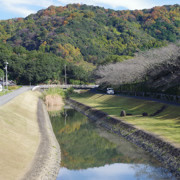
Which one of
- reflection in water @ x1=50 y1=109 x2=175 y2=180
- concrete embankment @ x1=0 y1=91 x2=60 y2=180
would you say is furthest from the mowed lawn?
concrete embankment @ x1=0 y1=91 x2=60 y2=180

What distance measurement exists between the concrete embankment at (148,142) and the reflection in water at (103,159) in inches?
25.2

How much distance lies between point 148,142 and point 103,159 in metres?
4.81

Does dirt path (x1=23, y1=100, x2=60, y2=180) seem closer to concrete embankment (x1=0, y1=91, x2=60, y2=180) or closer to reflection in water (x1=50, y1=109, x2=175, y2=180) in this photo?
concrete embankment (x1=0, y1=91, x2=60, y2=180)

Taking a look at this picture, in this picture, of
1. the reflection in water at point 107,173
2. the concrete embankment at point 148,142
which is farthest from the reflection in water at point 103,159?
the concrete embankment at point 148,142

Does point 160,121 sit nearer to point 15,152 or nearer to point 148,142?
point 148,142

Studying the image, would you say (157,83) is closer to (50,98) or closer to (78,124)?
(78,124)

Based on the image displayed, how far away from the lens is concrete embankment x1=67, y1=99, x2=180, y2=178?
2137 centimetres

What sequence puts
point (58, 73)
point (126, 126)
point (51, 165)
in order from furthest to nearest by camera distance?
point (58, 73) → point (126, 126) → point (51, 165)

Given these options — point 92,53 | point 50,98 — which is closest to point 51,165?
point 50,98

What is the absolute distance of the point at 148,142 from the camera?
27.2 metres

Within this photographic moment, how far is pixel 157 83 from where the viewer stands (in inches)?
1852

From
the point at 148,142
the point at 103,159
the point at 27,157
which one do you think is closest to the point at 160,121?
the point at 148,142

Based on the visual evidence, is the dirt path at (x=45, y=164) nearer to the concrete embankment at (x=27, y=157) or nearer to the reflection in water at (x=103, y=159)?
the concrete embankment at (x=27, y=157)

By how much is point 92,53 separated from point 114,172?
17689 cm
